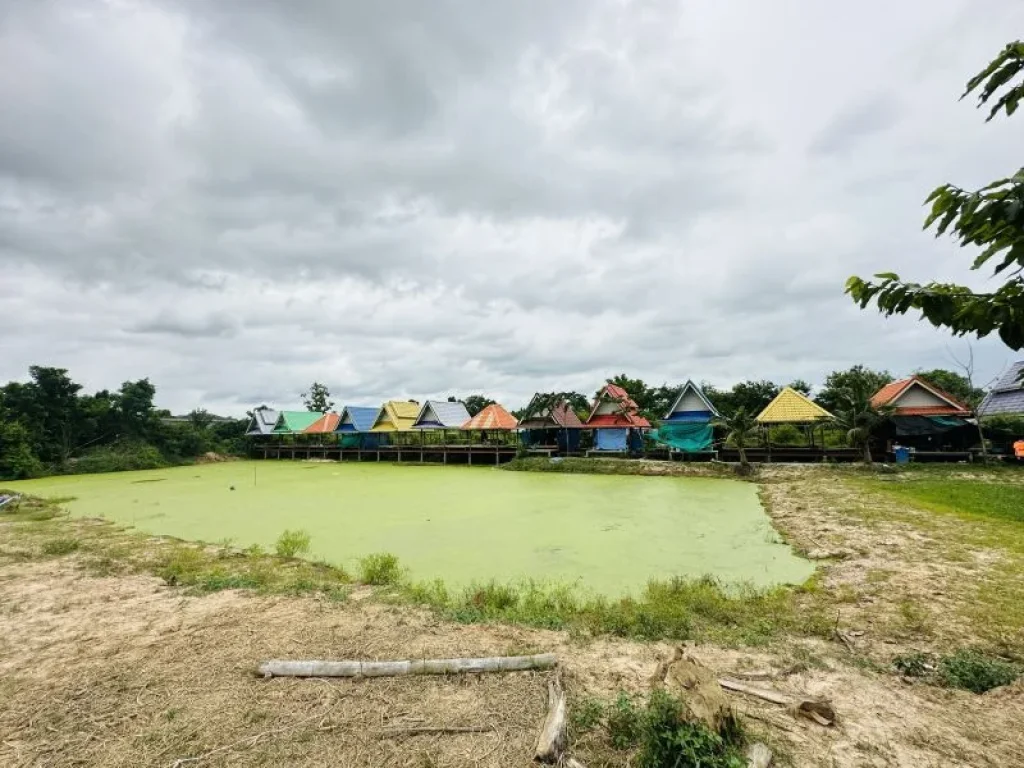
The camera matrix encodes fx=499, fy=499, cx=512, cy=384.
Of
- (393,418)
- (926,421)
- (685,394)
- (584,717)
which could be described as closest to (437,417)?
(393,418)

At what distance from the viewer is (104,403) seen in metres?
20.7

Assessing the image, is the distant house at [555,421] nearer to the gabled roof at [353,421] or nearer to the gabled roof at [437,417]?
the gabled roof at [437,417]

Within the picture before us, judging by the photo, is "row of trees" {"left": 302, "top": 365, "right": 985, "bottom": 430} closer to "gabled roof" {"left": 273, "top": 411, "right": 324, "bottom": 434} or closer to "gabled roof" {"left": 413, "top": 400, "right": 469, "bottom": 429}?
"gabled roof" {"left": 413, "top": 400, "right": 469, "bottom": 429}

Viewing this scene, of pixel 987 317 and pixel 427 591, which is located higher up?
pixel 987 317

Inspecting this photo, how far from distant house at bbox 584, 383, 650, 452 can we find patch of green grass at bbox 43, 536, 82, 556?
45.7ft

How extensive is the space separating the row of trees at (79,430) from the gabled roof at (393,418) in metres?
9.10

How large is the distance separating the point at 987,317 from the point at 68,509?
1322cm

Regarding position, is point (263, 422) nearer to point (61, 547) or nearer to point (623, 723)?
point (61, 547)

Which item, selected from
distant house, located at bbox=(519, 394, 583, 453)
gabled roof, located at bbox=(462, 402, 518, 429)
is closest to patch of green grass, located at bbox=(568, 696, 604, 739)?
distant house, located at bbox=(519, 394, 583, 453)

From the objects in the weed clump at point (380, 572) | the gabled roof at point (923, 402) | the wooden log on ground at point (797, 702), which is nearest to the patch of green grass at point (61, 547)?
the weed clump at point (380, 572)

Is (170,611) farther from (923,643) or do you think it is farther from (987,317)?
(923,643)

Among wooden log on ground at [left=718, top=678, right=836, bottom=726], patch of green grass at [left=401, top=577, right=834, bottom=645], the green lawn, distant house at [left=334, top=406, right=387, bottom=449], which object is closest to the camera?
wooden log on ground at [left=718, top=678, right=836, bottom=726]

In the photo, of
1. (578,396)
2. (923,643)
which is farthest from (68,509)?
(578,396)

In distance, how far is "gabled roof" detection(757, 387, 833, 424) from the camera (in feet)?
44.7
